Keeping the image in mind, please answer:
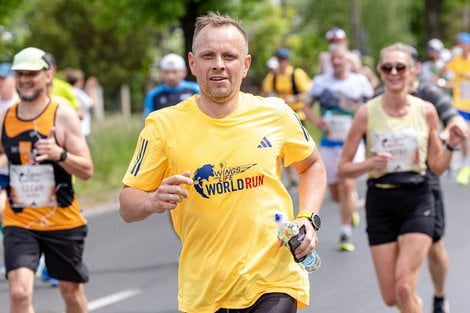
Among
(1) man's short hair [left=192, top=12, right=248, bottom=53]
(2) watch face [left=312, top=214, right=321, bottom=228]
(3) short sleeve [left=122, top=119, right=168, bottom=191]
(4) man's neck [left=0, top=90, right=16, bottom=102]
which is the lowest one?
(2) watch face [left=312, top=214, right=321, bottom=228]


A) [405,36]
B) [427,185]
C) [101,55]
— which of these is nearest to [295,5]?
[405,36]

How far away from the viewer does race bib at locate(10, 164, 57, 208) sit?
22.2 feet

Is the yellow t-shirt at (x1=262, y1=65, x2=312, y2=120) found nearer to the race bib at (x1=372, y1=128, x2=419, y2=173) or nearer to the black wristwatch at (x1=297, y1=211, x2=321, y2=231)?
the race bib at (x1=372, y1=128, x2=419, y2=173)

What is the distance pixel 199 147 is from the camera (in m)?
4.46

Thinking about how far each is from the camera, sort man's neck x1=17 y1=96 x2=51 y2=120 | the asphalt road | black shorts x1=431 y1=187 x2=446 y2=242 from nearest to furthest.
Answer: man's neck x1=17 y1=96 x2=51 y2=120, black shorts x1=431 y1=187 x2=446 y2=242, the asphalt road

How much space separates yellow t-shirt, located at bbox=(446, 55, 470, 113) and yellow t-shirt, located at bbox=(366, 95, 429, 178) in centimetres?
1013

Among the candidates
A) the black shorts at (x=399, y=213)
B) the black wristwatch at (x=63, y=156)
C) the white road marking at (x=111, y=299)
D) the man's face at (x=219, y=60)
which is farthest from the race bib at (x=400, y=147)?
the white road marking at (x=111, y=299)

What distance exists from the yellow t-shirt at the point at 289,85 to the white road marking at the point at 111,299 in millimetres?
6434

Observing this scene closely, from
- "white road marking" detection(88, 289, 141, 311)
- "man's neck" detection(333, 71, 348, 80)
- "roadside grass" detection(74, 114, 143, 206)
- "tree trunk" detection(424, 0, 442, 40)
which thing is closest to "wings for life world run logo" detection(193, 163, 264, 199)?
"white road marking" detection(88, 289, 141, 311)

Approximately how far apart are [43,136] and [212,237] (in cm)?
251

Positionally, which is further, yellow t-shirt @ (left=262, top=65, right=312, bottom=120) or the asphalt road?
yellow t-shirt @ (left=262, top=65, right=312, bottom=120)

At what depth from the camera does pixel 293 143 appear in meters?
4.68

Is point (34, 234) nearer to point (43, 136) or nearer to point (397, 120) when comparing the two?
point (43, 136)

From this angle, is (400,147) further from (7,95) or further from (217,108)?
(7,95)
